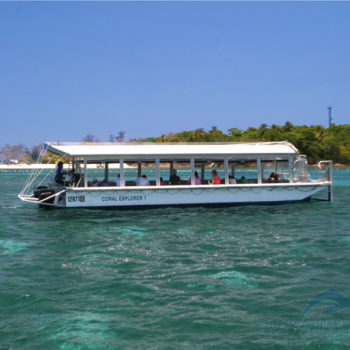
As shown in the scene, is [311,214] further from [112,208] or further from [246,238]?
[112,208]

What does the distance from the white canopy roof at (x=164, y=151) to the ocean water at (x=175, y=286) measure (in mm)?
3886

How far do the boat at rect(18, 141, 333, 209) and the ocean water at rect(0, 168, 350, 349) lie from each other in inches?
111

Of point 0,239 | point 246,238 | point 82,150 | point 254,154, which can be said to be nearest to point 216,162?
point 254,154

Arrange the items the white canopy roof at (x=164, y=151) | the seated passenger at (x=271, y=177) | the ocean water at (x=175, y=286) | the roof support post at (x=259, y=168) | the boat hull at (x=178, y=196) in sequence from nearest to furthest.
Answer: the ocean water at (x=175, y=286), the boat hull at (x=178, y=196), the white canopy roof at (x=164, y=151), the roof support post at (x=259, y=168), the seated passenger at (x=271, y=177)

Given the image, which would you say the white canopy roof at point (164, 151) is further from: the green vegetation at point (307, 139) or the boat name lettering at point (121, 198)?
the green vegetation at point (307, 139)

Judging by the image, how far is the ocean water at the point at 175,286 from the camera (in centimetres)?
615

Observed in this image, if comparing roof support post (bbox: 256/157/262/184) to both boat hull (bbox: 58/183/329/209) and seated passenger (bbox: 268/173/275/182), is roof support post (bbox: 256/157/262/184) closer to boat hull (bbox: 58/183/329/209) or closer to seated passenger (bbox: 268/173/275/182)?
boat hull (bbox: 58/183/329/209)

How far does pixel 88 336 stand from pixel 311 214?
13.3 m

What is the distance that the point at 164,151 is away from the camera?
18.2m

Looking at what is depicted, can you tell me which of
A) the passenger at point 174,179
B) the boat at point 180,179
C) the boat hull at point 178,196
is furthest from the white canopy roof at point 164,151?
the boat hull at point 178,196

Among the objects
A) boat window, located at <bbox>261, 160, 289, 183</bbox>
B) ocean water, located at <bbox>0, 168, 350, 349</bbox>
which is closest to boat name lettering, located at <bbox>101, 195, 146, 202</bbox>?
ocean water, located at <bbox>0, 168, 350, 349</bbox>

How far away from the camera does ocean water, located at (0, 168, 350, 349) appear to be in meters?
6.15

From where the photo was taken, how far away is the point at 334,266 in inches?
379

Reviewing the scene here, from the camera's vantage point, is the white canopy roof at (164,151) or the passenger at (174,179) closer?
the white canopy roof at (164,151)
